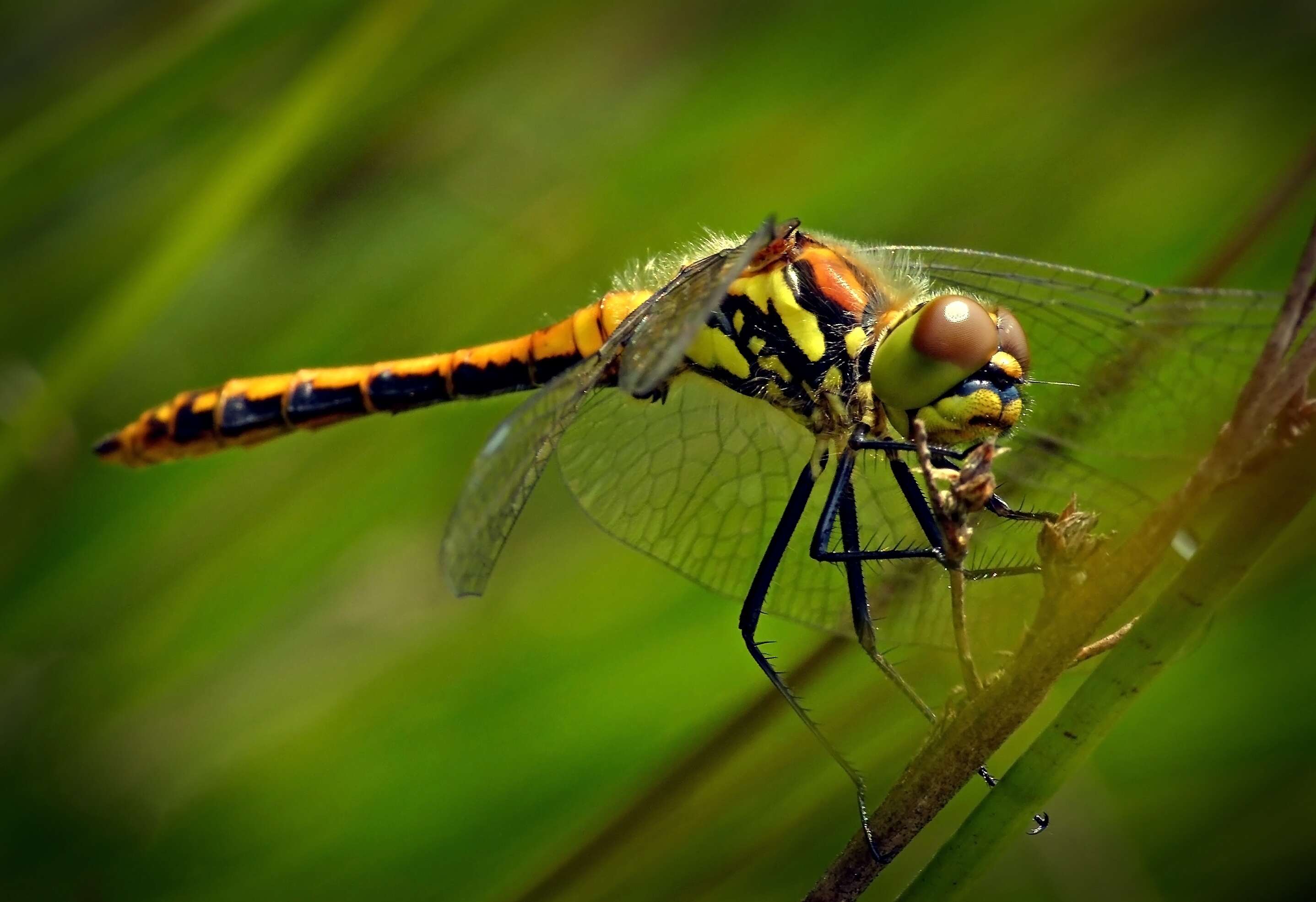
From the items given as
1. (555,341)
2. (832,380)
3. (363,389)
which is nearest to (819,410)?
(832,380)

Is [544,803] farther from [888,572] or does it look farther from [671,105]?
[671,105]

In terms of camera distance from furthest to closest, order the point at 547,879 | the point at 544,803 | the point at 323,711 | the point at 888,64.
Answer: the point at 888,64
the point at 323,711
the point at 544,803
the point at 547,879

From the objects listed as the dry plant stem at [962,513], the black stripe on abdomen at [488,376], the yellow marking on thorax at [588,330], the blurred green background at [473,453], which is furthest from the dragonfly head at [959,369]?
the black stripe on abdomen at [488,376]

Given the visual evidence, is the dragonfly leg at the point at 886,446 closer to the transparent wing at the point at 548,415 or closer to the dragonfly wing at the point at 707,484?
the dragonfly wing at the point at 707,484

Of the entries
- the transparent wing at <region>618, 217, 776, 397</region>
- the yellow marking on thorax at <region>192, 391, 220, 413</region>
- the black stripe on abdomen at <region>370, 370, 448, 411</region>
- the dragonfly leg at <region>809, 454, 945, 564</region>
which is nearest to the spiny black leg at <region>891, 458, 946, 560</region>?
the dragonfly leg at <region>809, 454, 945, 564</region>

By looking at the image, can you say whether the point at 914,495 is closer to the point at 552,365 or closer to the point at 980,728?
the point at 552,365

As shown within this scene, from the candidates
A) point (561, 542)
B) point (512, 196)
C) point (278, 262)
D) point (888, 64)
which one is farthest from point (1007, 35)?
point (278, 262)

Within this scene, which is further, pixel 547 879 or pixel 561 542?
pixel 561 542

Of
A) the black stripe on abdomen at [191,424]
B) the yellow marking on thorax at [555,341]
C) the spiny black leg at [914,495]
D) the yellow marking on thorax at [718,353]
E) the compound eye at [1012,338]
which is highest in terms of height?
the black stripe on abdomen at [191,424]
